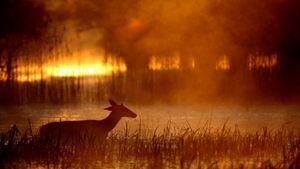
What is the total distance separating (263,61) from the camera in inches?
1672

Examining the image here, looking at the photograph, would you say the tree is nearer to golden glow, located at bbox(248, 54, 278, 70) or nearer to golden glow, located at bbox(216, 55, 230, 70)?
golden glow, located at bbox(216, 55, 230, 70)

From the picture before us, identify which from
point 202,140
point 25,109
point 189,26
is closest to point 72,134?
point 202,140

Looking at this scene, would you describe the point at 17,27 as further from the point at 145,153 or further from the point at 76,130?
the point at 145,153

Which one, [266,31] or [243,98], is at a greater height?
[266,31]

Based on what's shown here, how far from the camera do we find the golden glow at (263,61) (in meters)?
42.1

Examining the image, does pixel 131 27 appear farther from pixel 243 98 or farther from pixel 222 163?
pixel 222 163

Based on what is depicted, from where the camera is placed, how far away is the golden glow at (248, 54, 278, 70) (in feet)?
138

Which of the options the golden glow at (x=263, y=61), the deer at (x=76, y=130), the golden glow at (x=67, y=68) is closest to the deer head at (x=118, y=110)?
the deer at (x=76, y=130)

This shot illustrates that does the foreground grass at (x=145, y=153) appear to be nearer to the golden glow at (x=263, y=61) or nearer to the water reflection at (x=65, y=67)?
the golden glow at (x=263, y=61)

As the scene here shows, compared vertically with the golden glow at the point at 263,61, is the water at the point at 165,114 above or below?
below

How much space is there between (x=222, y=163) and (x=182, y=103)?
3163cm

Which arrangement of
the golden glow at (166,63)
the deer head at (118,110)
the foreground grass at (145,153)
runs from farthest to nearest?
1. the golden glow at (166,63)
2. the deer head at (118,110)
3. the foreground grass at (145,153)

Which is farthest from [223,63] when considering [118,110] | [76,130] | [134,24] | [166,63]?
[76,130]

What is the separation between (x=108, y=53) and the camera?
48375mm
